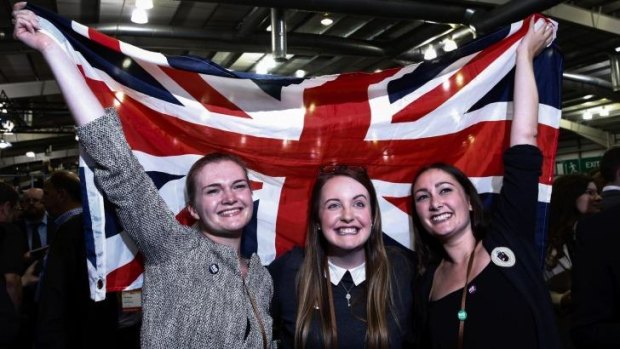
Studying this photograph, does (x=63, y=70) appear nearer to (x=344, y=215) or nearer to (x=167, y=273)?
(x=167, y=273)

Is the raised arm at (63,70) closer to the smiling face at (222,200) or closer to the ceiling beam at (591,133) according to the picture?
the smiling face at (222,200)

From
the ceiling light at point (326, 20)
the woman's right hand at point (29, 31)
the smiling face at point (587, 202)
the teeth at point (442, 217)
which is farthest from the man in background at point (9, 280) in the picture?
the ceiling light at point (326, 20)

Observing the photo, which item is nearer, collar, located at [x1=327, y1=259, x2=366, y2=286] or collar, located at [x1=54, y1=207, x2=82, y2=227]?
collar, located at [x1=327, y1=259, x2=366, y2=286]

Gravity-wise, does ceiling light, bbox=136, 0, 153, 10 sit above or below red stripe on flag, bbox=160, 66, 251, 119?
above

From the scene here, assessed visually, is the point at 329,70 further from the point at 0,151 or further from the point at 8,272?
the point at 0,151

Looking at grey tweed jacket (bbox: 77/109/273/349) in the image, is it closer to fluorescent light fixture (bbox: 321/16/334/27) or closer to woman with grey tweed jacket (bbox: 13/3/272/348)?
woman with grey tweed jacket (bbox: 13/3/272/348)

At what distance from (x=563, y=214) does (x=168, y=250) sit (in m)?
2.64

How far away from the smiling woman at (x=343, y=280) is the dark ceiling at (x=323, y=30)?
277 cm

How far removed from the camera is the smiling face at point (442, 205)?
1950mm

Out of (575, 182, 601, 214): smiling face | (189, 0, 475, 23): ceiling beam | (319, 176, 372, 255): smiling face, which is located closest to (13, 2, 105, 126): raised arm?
(319, 176, 372, 255): smiling face

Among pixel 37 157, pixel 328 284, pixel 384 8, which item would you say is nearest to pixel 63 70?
pixel 328 284

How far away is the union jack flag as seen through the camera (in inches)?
87.8

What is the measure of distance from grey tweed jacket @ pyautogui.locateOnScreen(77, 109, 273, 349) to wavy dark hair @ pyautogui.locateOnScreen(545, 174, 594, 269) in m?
2.12

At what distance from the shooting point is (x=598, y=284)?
66.2 inches
